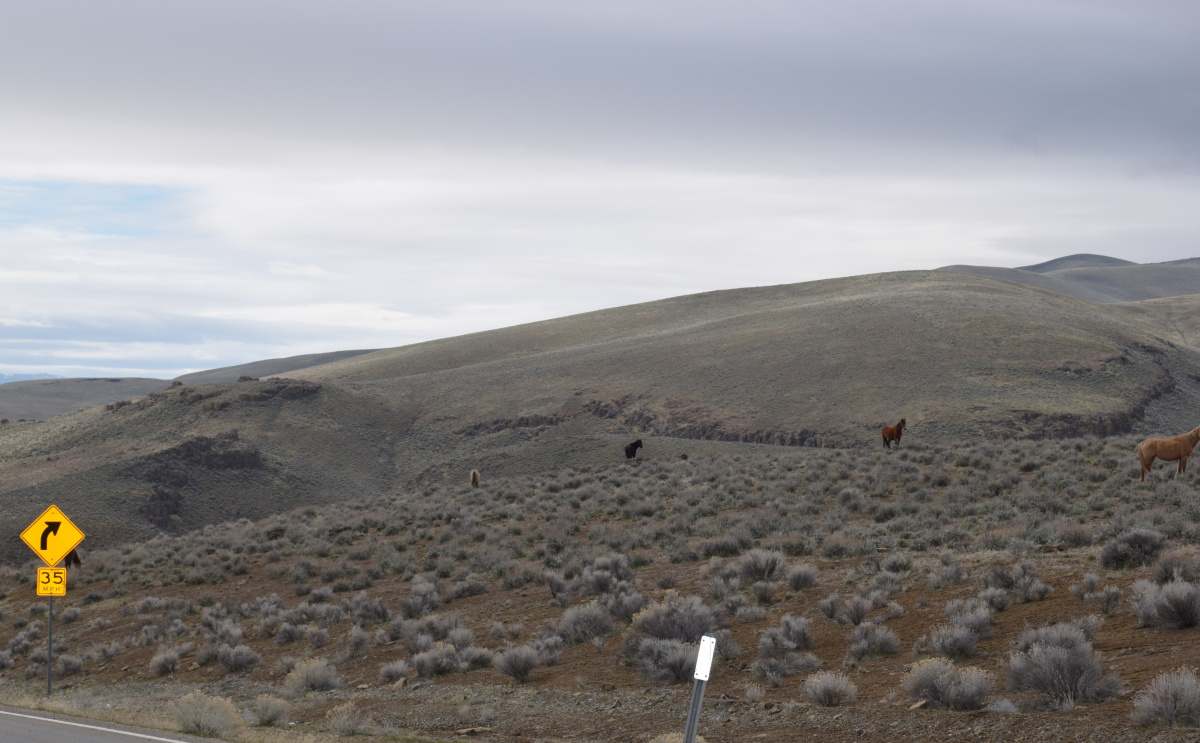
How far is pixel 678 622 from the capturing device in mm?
12766

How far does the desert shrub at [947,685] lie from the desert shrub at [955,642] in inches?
39.7

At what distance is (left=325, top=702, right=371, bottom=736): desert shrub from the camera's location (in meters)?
10.9

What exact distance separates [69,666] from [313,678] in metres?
8.63

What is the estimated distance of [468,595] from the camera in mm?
19312

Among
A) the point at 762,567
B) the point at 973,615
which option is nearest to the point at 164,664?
the point at 762,567

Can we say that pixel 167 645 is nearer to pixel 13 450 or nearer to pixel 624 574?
pixel 624 574

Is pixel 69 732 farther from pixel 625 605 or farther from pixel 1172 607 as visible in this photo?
pixel 1172 607

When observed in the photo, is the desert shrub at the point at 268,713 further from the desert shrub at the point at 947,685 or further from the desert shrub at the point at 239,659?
the desert shrub at the point at 947,685

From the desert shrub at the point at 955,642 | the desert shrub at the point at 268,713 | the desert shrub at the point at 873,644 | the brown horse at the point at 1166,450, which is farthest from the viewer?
the brown horse at the point at 1166,450

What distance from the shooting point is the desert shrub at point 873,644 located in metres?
11.2

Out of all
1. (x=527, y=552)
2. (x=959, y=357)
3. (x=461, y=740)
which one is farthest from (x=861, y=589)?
(x=959, y=357)

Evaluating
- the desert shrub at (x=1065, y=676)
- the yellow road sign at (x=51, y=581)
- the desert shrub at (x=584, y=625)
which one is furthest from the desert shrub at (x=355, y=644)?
the desert shrub at (x=1065, y=676)

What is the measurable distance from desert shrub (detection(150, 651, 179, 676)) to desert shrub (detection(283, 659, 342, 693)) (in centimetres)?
483

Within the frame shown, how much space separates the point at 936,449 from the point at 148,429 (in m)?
58.2
